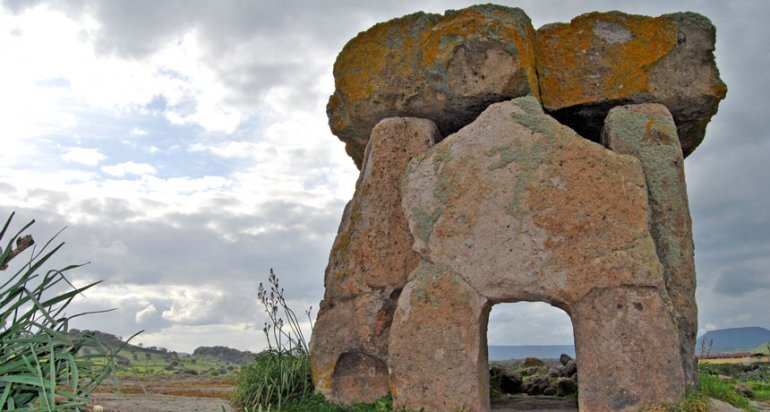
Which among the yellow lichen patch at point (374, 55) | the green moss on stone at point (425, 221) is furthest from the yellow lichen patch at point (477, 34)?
the green moss on stone at point (425, 221)

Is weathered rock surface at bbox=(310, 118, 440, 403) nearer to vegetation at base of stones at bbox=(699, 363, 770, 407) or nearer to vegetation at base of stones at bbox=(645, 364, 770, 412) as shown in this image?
vegetation at base of stones at bbox=(645, 364, 770, 412)

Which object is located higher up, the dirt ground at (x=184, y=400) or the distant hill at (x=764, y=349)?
the distant hill at (x=764, y=349)

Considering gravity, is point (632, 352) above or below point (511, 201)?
below

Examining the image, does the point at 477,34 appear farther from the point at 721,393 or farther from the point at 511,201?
the point at 721,393

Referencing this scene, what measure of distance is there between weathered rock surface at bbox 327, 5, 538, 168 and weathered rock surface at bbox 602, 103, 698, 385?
1.12m

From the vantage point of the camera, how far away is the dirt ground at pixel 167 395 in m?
6.97

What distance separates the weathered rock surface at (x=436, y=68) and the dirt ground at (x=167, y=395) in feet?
10.8

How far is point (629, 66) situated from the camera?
24.3 feet

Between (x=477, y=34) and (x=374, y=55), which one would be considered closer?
(x=477, y=34)

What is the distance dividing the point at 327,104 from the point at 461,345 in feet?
10.8

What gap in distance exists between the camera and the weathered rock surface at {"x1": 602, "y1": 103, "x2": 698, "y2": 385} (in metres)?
6.84

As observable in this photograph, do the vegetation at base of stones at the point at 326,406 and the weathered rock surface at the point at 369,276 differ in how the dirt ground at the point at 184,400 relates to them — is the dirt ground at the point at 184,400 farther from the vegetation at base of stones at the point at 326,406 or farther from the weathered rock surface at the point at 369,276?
the weathered rock surface at the point at 369,276

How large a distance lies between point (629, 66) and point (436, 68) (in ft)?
6.37

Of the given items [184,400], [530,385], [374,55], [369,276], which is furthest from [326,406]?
[374,55]
